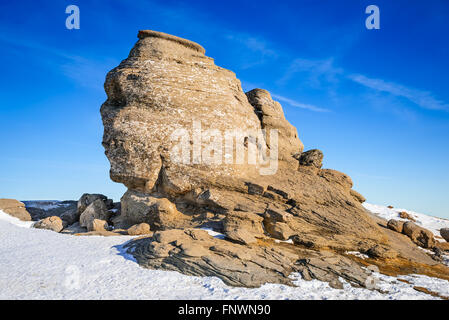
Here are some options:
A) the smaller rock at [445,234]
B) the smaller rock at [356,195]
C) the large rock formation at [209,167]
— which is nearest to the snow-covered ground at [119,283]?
the large rock formation at [209,167]

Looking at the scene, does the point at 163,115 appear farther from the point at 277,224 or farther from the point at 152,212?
the point at 277,224

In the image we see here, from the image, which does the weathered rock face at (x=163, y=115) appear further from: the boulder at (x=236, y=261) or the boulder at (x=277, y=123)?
the boulder at (x=236, y=261)

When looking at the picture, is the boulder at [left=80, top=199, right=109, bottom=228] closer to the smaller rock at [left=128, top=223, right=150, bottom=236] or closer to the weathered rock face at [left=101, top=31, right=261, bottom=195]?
the weathered rock face at [left=101, top=31, right=261, bottom=195]

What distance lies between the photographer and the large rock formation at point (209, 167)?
13547mm

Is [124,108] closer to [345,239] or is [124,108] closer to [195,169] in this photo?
[195,169]

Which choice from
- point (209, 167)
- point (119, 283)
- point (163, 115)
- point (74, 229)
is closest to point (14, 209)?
Result: point (74, 229)

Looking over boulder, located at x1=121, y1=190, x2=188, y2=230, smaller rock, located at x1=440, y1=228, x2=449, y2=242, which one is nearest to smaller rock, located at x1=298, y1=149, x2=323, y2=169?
boulder, located at x1=121, y1=190, x2=188, y2=230

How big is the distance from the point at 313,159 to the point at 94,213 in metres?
13.6

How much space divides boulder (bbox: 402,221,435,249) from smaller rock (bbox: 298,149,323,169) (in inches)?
239

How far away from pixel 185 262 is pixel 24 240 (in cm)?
828

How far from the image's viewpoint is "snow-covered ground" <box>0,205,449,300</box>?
26.3 ft

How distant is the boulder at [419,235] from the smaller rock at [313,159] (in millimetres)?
6065

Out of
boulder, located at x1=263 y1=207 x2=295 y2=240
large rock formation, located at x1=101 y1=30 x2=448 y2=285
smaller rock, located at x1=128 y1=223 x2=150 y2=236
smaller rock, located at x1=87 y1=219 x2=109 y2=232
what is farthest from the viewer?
smaller rock, located at x1=87 y1=219 x2=109 y2=232

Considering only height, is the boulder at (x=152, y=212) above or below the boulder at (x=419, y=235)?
above
